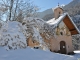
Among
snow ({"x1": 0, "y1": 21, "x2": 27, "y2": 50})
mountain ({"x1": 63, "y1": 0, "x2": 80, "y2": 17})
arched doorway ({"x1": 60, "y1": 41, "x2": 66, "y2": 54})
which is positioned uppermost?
mountain ({"x1": 63, "y1": 0, "x2": 80, "y2": 17})

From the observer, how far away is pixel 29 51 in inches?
362

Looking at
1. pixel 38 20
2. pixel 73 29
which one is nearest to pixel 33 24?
pixel 38 20

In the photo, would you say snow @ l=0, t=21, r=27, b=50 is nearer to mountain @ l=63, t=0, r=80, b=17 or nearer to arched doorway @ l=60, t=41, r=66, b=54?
arched doorway @ l=60, t=41, r=66, b=54

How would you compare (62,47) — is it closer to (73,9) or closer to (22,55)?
(22,55)

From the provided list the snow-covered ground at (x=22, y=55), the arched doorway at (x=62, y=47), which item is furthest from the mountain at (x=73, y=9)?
the snow-covered ground at (x=22, y=55)

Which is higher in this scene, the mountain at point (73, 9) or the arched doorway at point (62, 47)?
the mountain at point (73, 9)

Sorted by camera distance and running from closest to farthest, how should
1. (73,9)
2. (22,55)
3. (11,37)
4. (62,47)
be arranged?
(22,55), (11,37), (62,47), (73,9)

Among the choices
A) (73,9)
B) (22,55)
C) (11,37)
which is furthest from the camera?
(73,9)

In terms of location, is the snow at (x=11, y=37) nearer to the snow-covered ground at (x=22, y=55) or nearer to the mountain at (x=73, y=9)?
the snow-covered ground at (x=22, y=55)

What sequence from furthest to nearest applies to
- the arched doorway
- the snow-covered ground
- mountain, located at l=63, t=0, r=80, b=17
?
mountain, located at l=63, t=0, r=80, b=17
the arched doorway
the snow-covered ground

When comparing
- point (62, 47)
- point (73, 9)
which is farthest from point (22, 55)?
point (73, 9)

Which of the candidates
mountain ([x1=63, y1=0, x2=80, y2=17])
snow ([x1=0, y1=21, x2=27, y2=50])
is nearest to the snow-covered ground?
snow ([x1=0, y1=21, x2=27, y2=50])

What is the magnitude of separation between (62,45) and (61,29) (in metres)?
2.11

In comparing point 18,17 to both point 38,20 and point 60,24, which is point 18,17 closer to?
point 38,20
